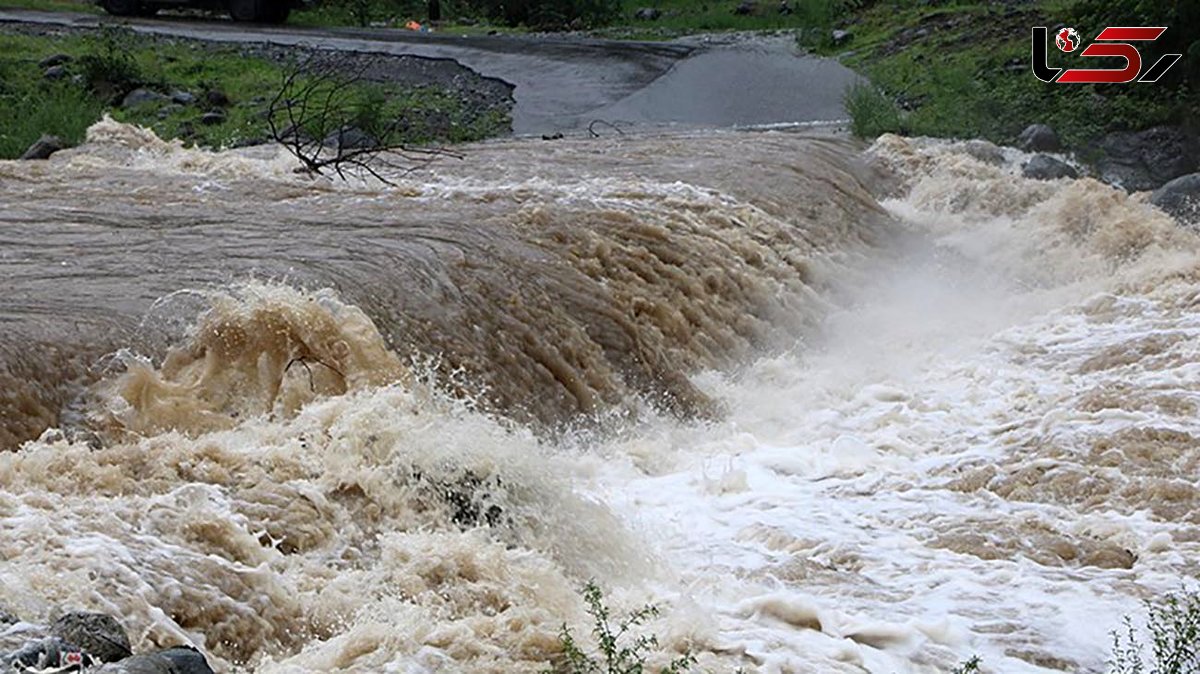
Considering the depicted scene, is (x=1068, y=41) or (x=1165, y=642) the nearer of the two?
(x=1165, y=642)

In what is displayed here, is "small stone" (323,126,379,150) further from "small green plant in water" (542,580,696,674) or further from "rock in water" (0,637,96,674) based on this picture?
"rock in water" (0,637,96,674)

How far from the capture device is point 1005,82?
722 inches

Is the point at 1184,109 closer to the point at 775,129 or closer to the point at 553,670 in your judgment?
the point at 775,129

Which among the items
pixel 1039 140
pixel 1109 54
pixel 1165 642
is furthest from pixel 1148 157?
pixel 1165 642

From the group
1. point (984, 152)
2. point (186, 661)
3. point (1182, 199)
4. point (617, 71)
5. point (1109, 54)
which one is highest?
point (1109, 54)

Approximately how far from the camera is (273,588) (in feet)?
18.1

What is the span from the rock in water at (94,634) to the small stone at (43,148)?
10.4 metres

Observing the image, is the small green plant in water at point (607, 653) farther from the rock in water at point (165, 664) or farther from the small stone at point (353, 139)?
the small stone at point (353, 139)

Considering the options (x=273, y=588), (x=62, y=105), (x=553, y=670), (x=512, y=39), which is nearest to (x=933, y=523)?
(x=553, y=670)

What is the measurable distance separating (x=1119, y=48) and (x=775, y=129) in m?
4.11

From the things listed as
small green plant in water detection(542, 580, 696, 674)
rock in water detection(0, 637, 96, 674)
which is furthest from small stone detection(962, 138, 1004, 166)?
rock in water detection(0, 637, 96, 674)

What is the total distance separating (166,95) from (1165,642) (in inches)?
615

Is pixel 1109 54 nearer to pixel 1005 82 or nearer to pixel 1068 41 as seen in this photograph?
pixel 1068 41

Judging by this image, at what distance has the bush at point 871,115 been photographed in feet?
54.4
